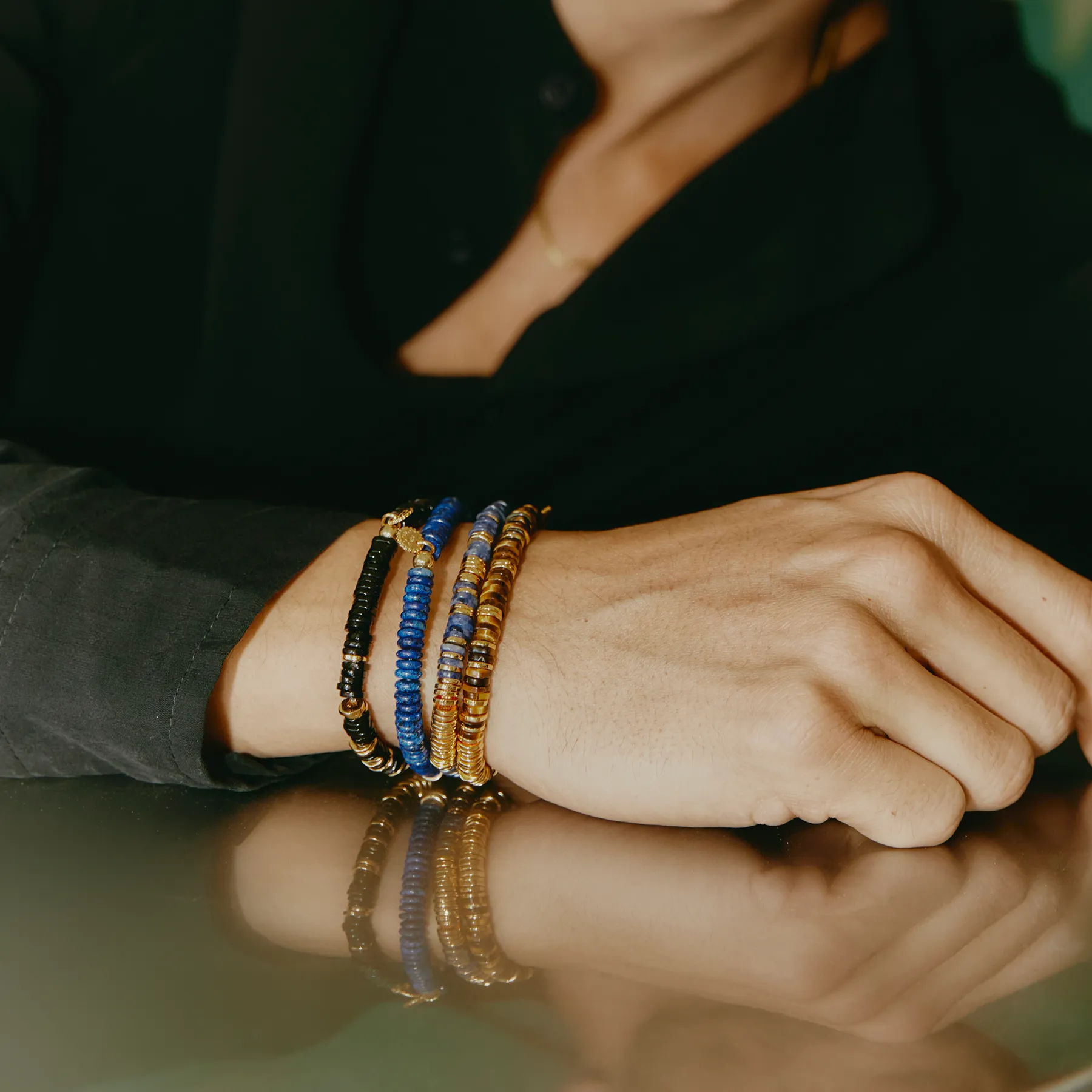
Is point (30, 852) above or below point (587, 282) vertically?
below

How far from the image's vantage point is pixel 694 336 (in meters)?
0.67

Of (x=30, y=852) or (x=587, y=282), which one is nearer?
(x=30, y=852)

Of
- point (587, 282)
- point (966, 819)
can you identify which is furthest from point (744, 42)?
point (966, 819)

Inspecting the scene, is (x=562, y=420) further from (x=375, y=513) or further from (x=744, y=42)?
(x=744, y=42)

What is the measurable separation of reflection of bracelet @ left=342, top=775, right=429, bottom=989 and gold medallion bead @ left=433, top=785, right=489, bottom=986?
0.02 metres

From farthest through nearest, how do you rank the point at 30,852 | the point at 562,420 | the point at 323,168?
the point at 562,420
the point at 323,168
the point at 30,852

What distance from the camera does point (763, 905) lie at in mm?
305

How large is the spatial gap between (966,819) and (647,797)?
0.42 ft

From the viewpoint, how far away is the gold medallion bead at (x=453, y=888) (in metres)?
0.27

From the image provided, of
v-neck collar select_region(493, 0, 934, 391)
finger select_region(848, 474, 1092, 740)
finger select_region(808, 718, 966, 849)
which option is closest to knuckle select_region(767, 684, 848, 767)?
finger select_region(808, 718, 966, 849)

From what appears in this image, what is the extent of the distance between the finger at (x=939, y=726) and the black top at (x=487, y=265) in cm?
36

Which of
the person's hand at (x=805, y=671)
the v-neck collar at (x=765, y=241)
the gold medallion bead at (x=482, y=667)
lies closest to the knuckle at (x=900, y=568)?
the person's hand at (x=805, y=671)

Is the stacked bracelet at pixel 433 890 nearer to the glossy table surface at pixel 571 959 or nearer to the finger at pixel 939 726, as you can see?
the glossy table surface at pixel 571 959

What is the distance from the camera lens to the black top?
0.61m
